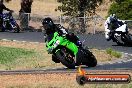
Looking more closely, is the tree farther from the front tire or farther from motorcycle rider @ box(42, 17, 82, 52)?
motorcycle rider @ box(42, 17, 82, 52)

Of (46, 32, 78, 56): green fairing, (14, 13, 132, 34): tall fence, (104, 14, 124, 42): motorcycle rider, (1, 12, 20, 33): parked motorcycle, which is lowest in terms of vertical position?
(14, 13, 132, 34): tall fence

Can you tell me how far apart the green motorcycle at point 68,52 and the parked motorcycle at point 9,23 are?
53.5 feet

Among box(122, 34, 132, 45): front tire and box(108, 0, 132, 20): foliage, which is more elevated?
box(122, 34, 132, 45): front tire

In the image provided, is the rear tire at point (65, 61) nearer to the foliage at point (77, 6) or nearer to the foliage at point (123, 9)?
the foliage at point (77, 6)

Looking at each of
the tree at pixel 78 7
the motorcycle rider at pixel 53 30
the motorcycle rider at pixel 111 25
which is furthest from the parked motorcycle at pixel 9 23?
the motorcycle rider at pixel 53 30

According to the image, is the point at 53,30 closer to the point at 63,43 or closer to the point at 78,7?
the point at 63,43

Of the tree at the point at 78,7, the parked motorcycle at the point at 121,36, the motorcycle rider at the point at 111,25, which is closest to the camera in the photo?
the parked motorcycle at the point at 121,36

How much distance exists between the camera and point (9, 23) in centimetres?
3594

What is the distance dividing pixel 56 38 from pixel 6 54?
6.58 m

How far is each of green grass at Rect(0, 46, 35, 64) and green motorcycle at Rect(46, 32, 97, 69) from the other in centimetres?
419

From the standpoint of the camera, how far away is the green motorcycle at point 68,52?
19594 mm

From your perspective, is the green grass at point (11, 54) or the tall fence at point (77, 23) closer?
the green grass at point (11, 54)

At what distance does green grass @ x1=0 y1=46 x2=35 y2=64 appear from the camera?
79.5 ft

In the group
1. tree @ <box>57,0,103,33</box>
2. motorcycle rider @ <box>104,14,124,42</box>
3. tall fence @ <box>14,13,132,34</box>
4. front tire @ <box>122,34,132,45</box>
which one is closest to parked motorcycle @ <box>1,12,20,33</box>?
tall fence @ <box>14,13,132,34</box>
